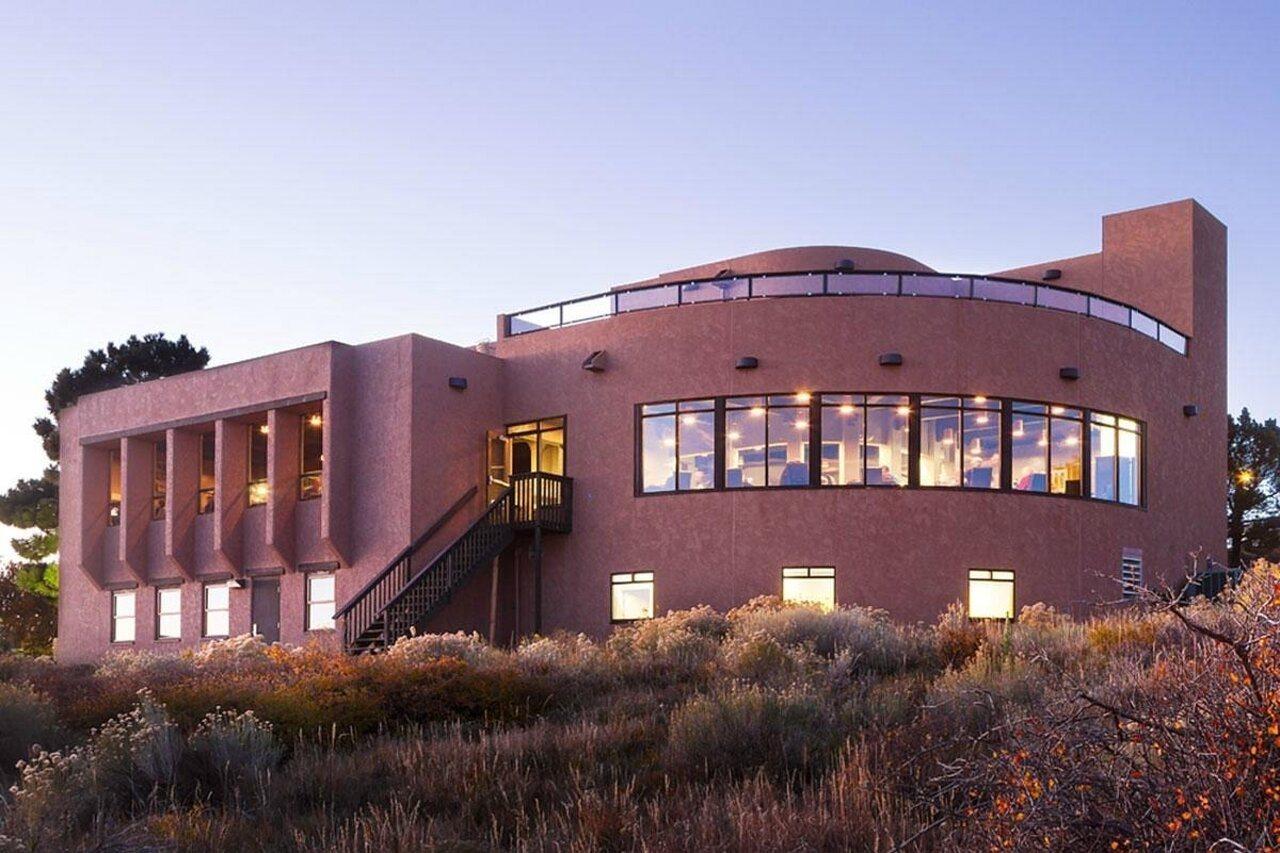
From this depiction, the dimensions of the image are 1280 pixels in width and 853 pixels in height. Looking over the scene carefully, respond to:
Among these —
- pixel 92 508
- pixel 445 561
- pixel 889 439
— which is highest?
pixel 889 439

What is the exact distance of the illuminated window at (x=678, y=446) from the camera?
2572 cm

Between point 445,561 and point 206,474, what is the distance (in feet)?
27.5

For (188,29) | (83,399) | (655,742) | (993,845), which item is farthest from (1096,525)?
(83,399)

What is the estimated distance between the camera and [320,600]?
27.9 meters

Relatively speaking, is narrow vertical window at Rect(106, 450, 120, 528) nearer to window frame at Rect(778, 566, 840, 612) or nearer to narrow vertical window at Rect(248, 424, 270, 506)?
narrow vertical window at Rect(248, 424, 270, 506)

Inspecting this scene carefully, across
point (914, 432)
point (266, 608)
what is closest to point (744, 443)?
point (914, 432)

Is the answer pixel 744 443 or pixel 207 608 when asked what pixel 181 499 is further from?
pixel 744 443

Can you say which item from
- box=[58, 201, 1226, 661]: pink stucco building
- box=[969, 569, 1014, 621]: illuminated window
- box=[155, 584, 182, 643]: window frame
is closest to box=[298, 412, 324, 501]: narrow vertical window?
box=[58, 201, 1226, 661]: pink stucco building

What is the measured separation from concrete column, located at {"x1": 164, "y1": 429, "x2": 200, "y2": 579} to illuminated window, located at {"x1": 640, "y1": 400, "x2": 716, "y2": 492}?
10834mm

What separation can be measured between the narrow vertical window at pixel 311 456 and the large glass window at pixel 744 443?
865 centimetres

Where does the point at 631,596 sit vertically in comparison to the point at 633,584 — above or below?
below

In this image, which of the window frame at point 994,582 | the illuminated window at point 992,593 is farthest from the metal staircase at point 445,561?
the illuminated window at point 992,593

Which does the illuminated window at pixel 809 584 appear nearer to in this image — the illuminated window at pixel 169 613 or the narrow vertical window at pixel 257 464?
the narrow vertical window at pixel 257 464

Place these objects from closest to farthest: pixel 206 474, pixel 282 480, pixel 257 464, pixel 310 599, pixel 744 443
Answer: pixel 744 443
pixel 310 599
pixel 282 480
pixel 257 464
pixel 206 474
